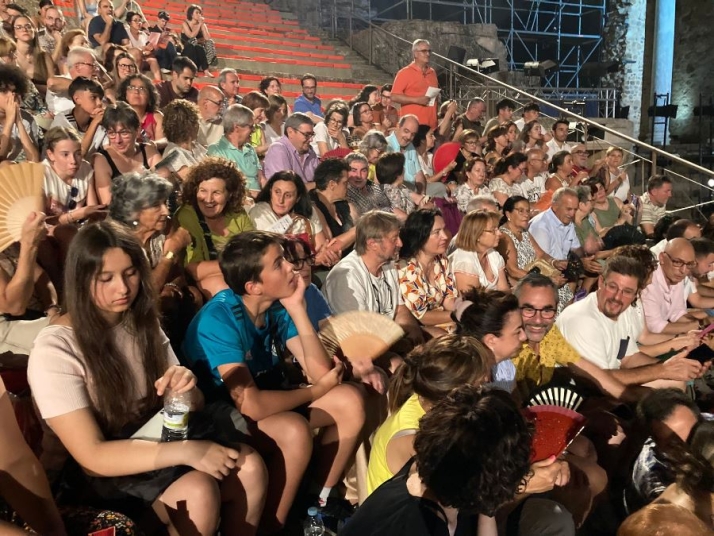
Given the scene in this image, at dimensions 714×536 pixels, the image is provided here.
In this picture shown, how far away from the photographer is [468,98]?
32.5 ft

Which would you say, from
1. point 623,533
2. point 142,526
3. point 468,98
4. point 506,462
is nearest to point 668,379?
point 623,533

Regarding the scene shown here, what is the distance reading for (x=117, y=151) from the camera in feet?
12.5

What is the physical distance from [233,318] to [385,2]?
14.1 m

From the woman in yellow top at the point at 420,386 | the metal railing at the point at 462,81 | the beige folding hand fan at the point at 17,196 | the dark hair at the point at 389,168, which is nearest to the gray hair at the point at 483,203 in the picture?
the dark hair at the point at 389,168

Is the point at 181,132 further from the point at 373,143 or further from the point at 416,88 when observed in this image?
the point at 416,88

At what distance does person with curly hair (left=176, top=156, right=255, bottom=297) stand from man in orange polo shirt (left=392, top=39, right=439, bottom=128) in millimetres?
4201

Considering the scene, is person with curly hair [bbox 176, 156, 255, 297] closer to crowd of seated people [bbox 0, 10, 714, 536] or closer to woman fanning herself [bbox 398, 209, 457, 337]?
crowd of seated people [bbox 0, 10, 714, 536]

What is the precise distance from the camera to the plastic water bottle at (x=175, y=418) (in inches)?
70.9

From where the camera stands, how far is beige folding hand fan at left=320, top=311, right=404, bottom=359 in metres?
2.92

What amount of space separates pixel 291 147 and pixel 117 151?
163 cm

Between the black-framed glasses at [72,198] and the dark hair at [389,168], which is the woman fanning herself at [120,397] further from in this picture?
the dark hair at [389,168]

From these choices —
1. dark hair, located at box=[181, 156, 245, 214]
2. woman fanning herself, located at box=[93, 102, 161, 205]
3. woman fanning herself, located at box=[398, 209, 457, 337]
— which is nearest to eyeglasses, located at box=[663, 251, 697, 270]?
woman fanning herself, located at box=[398, 209, 457, 337]

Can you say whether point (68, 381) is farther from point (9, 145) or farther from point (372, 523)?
point (9, 145)

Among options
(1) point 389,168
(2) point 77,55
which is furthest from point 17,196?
(1) point 389,168
